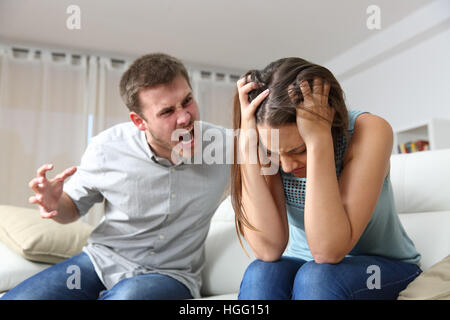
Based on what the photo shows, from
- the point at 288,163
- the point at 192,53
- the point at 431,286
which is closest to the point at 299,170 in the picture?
the point at 288,163

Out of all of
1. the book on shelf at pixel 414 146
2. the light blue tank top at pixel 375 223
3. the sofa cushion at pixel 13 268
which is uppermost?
the book on shelf at pixel 414 146

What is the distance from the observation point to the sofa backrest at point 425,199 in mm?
1131

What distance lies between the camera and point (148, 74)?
4.50ft

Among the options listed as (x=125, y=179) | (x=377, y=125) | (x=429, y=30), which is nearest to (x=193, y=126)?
(x=125, y=179)

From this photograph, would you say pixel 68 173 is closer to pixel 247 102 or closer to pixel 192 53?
pixel 247 102

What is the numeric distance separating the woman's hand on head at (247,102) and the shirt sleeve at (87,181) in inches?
26.0

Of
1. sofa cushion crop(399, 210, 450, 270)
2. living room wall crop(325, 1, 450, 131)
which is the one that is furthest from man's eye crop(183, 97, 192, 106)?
living room wall crop(325, 1, 450, 131)

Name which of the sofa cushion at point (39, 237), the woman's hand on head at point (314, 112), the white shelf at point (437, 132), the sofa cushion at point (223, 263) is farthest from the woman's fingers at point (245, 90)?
the white shelf at point (437, 132)

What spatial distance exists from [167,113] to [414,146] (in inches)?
95.6

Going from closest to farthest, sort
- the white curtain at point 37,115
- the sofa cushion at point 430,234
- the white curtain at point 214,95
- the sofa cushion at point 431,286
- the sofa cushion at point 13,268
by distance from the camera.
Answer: the sofa cushion at point 431,286, the sofa cushion at point 430,234, the sofa cushion at point 13,268, the white curtain at point 37,115, the white curtain at point 214,95

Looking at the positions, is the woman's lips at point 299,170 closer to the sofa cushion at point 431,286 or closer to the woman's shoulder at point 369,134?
the woman's shoulder at point 369,134

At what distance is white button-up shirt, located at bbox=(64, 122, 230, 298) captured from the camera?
133 centimetres

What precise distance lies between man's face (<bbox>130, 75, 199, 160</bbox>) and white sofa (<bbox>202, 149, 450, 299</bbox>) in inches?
18.9

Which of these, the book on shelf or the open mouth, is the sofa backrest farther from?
the book on shelf
